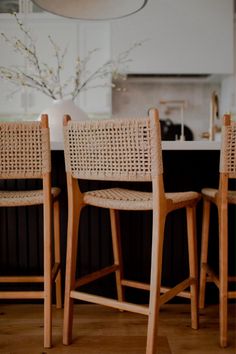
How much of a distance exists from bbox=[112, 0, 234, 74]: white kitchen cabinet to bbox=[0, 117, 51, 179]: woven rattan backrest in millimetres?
2653

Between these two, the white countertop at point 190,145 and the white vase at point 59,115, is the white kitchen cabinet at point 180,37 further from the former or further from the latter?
the white countertop at point 190,145

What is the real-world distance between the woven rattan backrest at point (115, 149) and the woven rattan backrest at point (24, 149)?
9 cm

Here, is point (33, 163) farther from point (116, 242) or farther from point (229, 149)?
point (229, 149)

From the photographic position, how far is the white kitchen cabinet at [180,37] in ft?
13.0

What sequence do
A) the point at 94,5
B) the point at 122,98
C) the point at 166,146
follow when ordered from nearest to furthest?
the point at 166,146 < the point at 94,5 < the point at 122,98

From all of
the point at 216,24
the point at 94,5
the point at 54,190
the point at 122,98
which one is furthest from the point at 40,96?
the point at 54,190

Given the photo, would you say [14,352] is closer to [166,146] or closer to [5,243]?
[5,243]

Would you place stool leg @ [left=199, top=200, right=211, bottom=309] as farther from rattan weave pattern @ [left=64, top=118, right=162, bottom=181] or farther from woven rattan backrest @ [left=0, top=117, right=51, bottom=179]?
woven rattan backrest @ [left=0, top=117, right=51, bottom=179]

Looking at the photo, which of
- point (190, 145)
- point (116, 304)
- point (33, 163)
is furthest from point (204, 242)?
point (33, 163)

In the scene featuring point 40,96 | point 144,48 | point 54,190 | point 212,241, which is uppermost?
point 144,48

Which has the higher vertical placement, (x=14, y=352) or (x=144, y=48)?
(x=144, y=48)

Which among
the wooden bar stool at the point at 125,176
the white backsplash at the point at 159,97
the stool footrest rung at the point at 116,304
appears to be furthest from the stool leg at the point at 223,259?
the white backsplash at the point at 159,97

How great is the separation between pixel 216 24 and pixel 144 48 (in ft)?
2.51

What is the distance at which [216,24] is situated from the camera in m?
4.01
